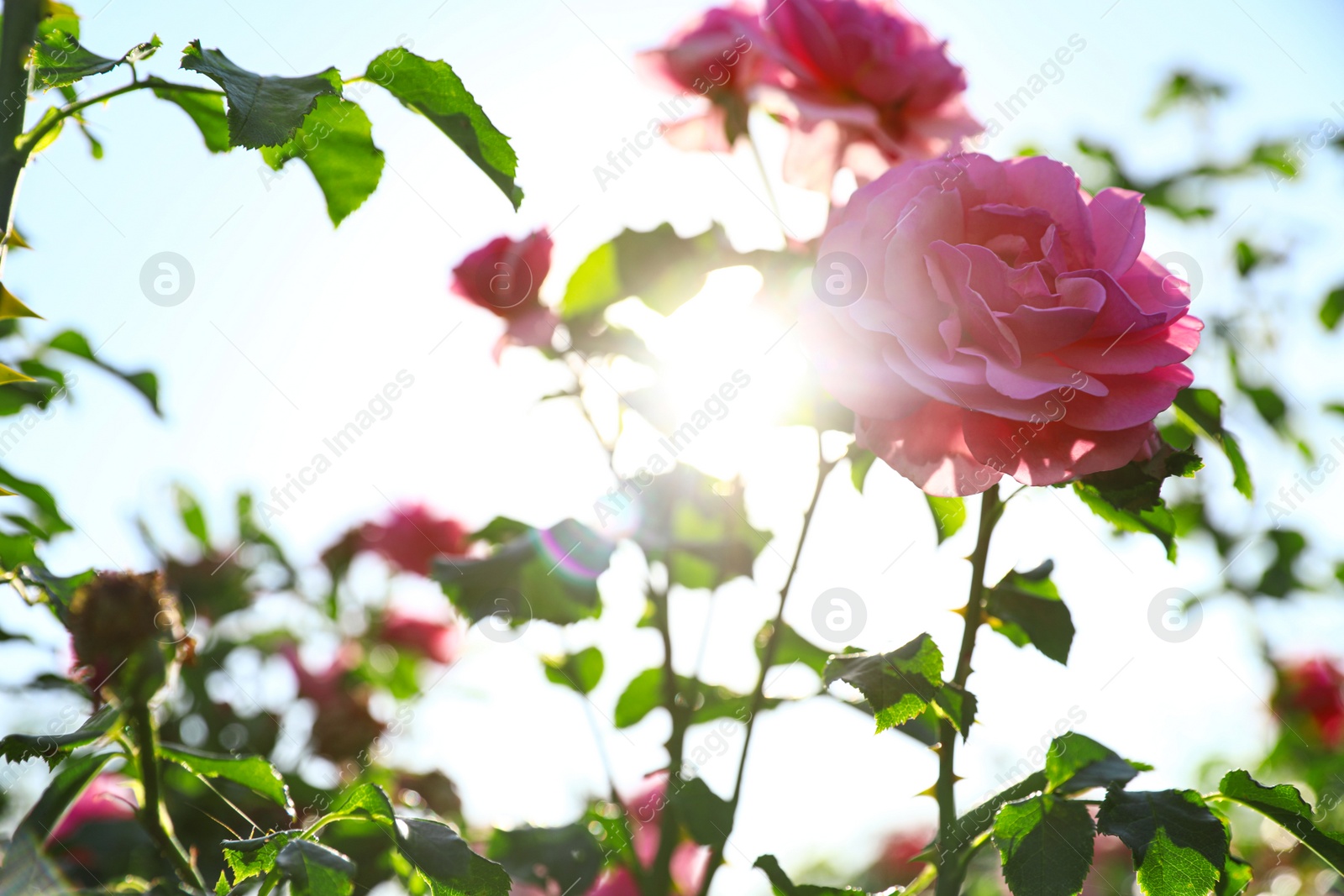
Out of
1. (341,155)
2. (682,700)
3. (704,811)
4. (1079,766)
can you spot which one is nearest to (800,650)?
(682,700)

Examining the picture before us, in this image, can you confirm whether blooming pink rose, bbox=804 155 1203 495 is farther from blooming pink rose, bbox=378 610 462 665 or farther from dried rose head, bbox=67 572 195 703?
blooming pink rose, bbox=378 610 462 665

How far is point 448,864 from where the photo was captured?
1.96ft

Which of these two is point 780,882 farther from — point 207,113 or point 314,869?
point 207,113

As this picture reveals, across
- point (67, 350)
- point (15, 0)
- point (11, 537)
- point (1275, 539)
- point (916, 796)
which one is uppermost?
point (15, 0)

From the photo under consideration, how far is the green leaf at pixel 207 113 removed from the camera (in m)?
0.77

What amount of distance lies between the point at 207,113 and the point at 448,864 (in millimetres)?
658

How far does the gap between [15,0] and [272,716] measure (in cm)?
118

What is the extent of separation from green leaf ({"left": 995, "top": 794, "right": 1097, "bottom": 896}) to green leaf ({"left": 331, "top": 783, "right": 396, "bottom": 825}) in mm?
430

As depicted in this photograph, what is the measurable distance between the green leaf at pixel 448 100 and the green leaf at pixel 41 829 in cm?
54

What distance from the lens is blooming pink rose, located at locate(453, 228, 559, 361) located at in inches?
44.2

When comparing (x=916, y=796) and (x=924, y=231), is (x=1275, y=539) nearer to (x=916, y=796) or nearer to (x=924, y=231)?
(x=916, y=796)

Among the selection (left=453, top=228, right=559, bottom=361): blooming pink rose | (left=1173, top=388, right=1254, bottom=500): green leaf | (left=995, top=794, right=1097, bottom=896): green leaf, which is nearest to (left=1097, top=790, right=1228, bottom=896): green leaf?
(left=995, top=794, right=1097, bottom=896): green leaf

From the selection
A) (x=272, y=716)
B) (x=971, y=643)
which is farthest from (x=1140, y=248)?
(x=272, y=716)

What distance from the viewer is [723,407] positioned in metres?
0.99
